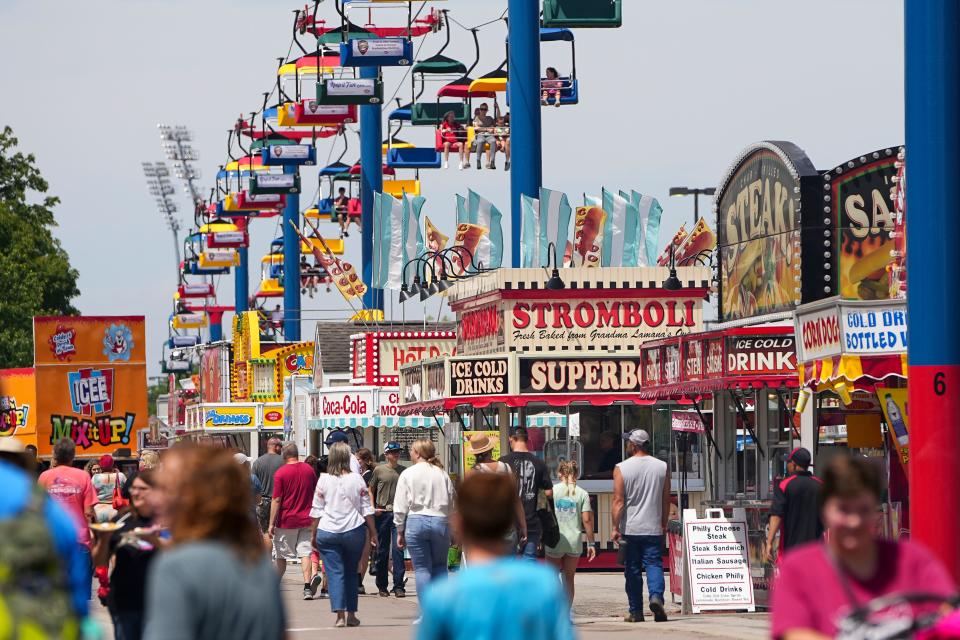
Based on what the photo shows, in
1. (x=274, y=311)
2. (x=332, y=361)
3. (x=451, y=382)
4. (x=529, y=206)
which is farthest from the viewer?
(x=274, y=311)

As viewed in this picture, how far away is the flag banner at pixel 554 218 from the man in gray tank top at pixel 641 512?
16.6 meters

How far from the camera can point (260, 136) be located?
60.9 metres

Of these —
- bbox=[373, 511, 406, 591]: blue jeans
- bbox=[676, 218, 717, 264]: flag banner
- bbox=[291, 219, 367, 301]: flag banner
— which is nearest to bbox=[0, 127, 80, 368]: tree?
bbox=[291, 219, 367, 301]: flag banner

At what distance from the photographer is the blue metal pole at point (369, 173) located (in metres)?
51.8

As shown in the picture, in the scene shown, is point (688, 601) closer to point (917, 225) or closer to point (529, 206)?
point (917, 225)

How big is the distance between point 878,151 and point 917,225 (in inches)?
283

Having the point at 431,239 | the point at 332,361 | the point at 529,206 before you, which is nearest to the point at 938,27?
the point at 529,206

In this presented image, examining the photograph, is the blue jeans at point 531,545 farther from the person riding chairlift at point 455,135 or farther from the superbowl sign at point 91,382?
the person riding chairlift at point 455,135

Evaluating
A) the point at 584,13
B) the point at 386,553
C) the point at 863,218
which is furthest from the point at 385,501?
the point at 584,13

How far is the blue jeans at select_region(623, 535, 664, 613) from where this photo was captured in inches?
635

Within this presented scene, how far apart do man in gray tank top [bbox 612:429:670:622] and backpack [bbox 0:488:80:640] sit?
1110cm

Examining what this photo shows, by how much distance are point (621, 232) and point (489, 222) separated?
11.2ft

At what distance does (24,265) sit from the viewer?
5375cm

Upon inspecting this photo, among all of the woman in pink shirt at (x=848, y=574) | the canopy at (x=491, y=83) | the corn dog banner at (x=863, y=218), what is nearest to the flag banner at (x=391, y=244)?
the canopy at (x=491, y=83)
